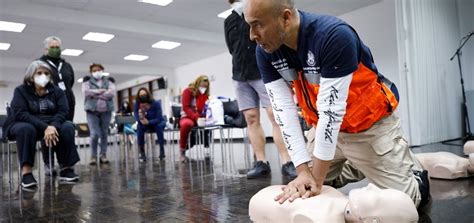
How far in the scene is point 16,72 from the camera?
1080cm

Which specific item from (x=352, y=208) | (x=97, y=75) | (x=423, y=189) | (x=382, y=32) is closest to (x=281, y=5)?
→ (x=352, y=208)

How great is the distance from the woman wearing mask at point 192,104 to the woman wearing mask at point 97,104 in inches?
34.7

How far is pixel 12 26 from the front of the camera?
6.32 m

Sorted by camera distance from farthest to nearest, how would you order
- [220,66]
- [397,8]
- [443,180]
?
[220,66] → [397,8] → [443,180]

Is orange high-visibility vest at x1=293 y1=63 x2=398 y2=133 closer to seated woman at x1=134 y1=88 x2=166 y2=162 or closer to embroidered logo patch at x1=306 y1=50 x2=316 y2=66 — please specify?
embroidered logo patch at x1=306 y1=50 x2=316 y2=66

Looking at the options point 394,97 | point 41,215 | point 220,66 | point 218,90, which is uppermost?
point 220,66

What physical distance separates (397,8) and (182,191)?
3506 millimetres

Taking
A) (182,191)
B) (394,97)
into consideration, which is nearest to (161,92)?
(182,191)

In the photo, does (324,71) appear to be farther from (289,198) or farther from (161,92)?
(161,92)

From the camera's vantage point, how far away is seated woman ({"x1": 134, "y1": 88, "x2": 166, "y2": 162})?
15.0 feet

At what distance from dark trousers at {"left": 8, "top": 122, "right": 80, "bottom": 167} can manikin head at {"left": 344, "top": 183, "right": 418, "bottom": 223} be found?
241cm

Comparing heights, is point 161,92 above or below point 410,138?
above

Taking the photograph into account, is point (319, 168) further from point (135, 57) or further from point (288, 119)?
point (135, 57)

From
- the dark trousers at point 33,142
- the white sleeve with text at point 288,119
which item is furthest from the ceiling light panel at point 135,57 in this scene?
the white sleeve with text at point 288,119
